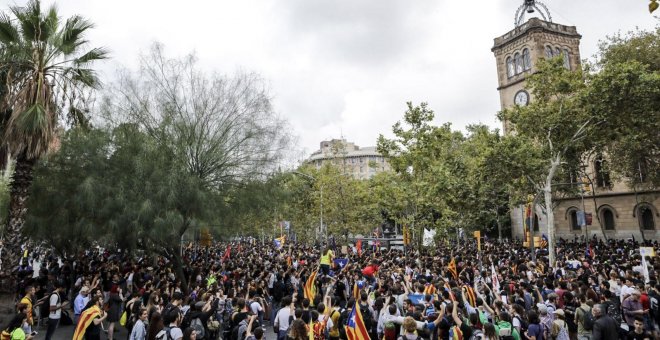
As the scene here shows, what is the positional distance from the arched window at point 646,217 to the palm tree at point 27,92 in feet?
139

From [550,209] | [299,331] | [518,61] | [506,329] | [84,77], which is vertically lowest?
[506,329]

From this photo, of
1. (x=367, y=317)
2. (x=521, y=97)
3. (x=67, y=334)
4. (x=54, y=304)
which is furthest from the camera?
(x=521, y=97)

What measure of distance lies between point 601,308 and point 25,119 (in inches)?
540

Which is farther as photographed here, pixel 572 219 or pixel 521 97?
pixel 521 97

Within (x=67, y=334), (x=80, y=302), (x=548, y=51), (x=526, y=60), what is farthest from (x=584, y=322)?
(x=548, y=51)

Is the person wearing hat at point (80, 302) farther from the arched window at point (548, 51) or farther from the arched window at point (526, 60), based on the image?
the arched window at point (548, 51)

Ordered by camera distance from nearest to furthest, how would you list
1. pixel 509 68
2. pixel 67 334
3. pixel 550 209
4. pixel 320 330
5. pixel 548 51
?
1. pixel 320 330
2. pixel 67 334
3. pixel 550 209
4. pixel 548 51
5. pixel 509 68

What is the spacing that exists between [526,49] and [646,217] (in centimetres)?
2126

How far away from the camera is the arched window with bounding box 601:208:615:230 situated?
3925 cm

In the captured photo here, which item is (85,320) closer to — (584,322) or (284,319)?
(284,319)

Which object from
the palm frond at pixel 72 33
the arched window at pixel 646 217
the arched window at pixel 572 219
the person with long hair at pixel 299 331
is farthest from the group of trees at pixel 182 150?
the arched window at pixel 572 219

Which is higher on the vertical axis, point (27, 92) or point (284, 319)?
point (27, 92)

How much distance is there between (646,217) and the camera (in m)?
36.7

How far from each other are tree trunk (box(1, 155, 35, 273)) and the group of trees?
0.10 feet
